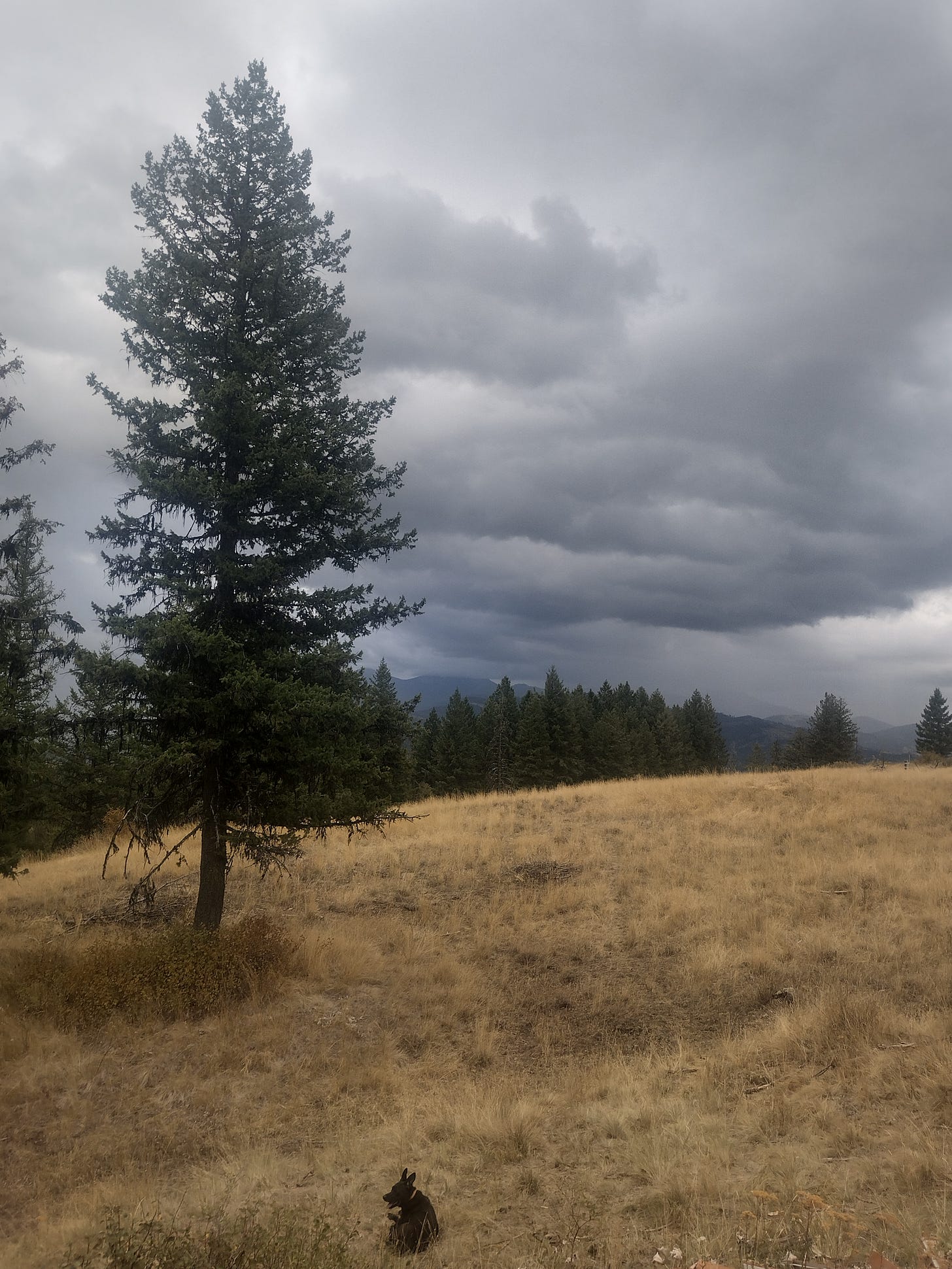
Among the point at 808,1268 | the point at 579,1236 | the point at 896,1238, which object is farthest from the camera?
the point at 579,1236

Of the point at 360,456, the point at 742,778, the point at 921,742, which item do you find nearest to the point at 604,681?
the point at 921,742

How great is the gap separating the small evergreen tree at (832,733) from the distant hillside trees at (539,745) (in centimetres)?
1643

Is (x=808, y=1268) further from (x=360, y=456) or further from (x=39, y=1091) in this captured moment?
(x=360, y=456)

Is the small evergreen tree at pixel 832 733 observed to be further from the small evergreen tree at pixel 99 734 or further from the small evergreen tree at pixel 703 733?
the small evergreen tree at pixel 99 734

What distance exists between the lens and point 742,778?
25391mm

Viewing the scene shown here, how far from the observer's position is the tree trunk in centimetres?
1057

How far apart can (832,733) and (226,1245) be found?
281 feet

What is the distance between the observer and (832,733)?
78812 mm

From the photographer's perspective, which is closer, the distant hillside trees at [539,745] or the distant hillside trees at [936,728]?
the distant hillside trees at [539,745]

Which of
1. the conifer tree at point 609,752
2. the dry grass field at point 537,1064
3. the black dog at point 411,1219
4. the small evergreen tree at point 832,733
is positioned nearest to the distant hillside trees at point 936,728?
the small evergreen tree at point 832,733

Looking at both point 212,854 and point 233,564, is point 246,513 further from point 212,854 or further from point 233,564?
point 212,854

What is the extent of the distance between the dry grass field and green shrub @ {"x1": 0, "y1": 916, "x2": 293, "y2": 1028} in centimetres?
10

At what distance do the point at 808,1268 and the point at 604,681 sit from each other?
81111mm

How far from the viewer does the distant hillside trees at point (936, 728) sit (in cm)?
7756
